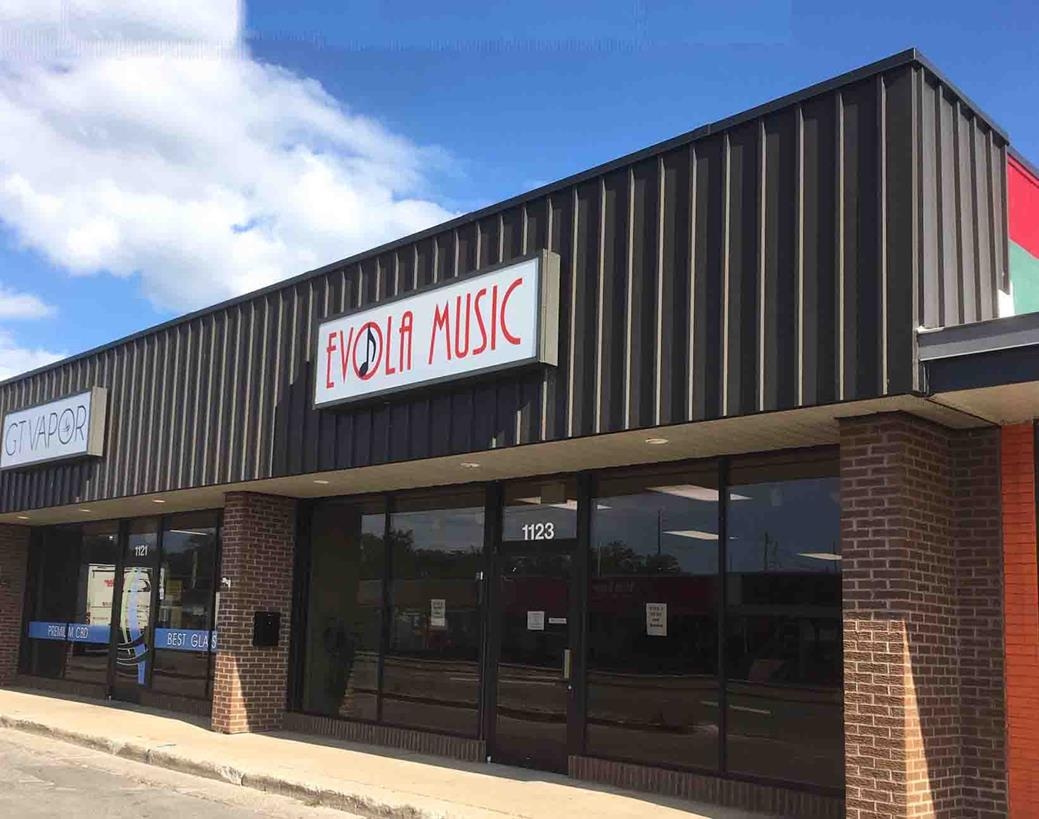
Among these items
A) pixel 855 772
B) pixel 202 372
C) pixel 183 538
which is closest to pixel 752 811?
pixel 855 772

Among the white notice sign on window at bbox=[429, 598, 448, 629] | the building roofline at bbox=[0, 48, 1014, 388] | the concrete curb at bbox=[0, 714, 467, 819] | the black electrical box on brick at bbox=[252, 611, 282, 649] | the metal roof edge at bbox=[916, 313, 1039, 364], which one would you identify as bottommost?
the concrete curb at bbox=[0, 714, 467, 819]

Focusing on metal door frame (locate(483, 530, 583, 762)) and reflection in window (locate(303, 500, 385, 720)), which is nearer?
metal door frame (locate(483, 530, 583, 762))

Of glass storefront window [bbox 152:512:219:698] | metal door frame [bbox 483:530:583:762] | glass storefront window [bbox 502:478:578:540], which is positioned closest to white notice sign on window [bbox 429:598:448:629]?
metal door frame [bbox 483:530:583:762]

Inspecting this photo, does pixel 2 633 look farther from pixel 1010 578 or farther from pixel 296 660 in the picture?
pixel 1010 578

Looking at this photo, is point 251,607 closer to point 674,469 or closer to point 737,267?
point 674,469

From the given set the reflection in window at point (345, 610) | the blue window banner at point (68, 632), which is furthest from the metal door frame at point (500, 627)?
the blue window banner at point (68, 632)

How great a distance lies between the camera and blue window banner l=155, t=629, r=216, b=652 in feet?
54.1

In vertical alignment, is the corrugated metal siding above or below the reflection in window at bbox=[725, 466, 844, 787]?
above

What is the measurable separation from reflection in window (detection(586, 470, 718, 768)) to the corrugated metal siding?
1638mm

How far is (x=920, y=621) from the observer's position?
25.9ft

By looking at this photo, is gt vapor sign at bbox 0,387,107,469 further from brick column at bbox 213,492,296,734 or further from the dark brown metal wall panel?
the dark brown metal wall panel

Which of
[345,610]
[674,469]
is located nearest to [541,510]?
[674,469]

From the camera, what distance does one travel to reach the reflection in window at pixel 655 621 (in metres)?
10.1

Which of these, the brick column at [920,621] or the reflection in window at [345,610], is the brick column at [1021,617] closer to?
the brick column at [920,621]
